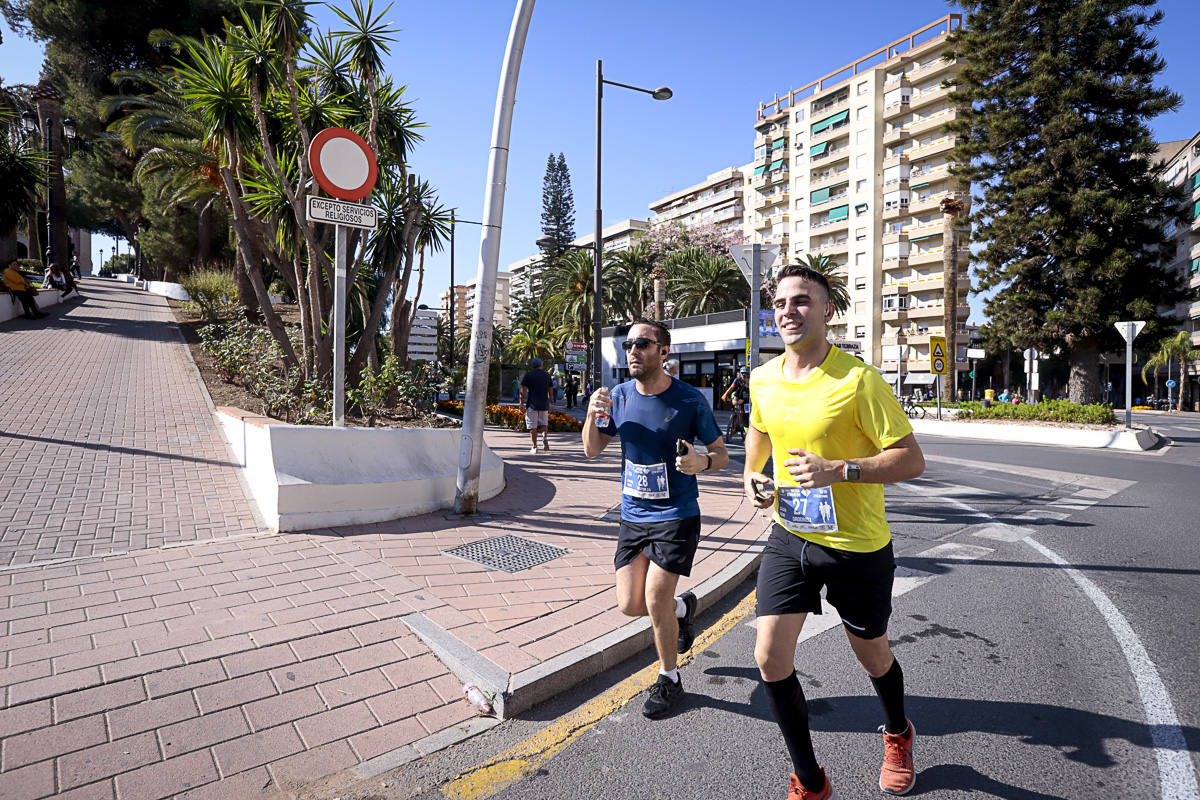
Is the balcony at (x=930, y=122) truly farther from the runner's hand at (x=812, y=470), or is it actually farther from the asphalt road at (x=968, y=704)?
the runner's hand at (x=812, y=470)

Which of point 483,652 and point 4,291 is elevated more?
point 4,291

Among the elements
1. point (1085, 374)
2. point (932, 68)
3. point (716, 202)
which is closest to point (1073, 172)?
point (1085, 374)

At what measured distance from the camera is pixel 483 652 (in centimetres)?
342

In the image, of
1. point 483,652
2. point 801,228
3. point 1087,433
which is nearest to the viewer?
point 483,652

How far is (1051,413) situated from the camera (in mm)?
20078

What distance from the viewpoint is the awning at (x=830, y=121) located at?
185 feet

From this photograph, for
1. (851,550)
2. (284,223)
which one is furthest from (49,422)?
(851,550)

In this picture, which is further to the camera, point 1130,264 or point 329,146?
point 1130,264

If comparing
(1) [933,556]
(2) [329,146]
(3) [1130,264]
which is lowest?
(1) [933,556]

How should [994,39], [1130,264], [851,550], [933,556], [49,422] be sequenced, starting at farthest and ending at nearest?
[994,39] < [1130,264] < [49,422] < [933,556] < [851,550]

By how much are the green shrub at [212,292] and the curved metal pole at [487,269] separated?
17.7 m

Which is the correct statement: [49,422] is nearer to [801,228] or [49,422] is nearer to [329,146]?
[329,146]

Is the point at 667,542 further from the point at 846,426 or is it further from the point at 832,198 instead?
the point at 832,198

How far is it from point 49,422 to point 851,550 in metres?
10.4
